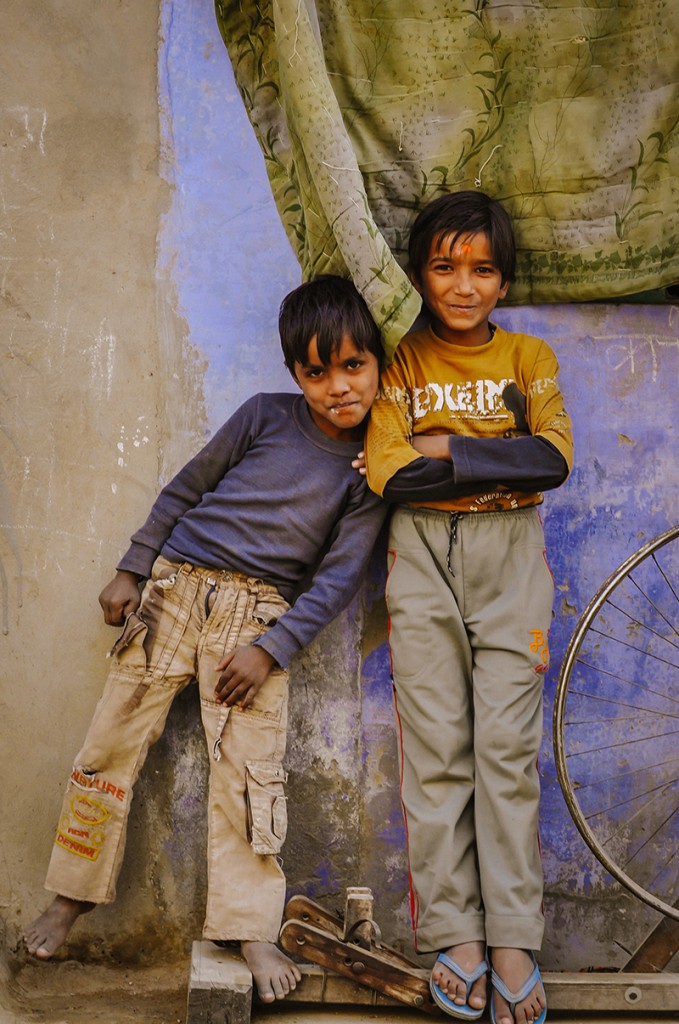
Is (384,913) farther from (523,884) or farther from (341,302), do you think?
(341,302)

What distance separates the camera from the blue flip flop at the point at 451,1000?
2.20 metres

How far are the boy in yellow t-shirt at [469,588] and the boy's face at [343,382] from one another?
0.05 m

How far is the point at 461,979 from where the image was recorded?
222 centimetres

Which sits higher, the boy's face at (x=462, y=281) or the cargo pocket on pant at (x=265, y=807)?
the boy's face at (x=462, y=281)

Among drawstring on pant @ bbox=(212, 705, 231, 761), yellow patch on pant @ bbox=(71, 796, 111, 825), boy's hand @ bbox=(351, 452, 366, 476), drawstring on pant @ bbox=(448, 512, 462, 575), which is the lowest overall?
yellow patch on pant @ bbox=(71, 796, 111, 825)

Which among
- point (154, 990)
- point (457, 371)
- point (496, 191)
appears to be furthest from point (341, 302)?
point (154, 990)

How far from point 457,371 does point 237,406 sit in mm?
608

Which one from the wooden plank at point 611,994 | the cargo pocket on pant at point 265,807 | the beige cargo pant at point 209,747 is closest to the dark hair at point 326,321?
the beige cargo pant at point 209,747

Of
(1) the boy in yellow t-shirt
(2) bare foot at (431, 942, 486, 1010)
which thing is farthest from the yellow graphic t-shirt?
(2) bare foot at (431, 942, 486, 1010)

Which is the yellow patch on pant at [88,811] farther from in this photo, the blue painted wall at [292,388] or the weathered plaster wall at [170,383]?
the blue painted wall at [292,388]

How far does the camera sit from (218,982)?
2217 millimetres

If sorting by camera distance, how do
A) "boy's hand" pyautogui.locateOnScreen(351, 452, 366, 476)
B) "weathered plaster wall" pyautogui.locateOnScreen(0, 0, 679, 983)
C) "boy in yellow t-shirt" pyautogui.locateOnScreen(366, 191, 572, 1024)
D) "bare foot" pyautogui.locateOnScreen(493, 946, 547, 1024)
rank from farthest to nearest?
1. "weathered plaster wall" pyautogui.locateOnScreen(0, 0, 679, 983)
2. "boy's hand" pyautogui.locateOnScreen(351, 452, 366, 476)
3. "boy in yellow t-shirt" pyautogui.locateOnScreen(366, 191, 572, 1024)
4. "bare foot" pyautogui.locateOnScreen(493, 946, 547, 1024)

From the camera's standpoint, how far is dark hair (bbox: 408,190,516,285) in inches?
98.0

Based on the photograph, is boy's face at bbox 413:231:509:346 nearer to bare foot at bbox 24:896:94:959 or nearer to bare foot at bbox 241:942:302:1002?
bare foot at bbox 241:942:302:1002
